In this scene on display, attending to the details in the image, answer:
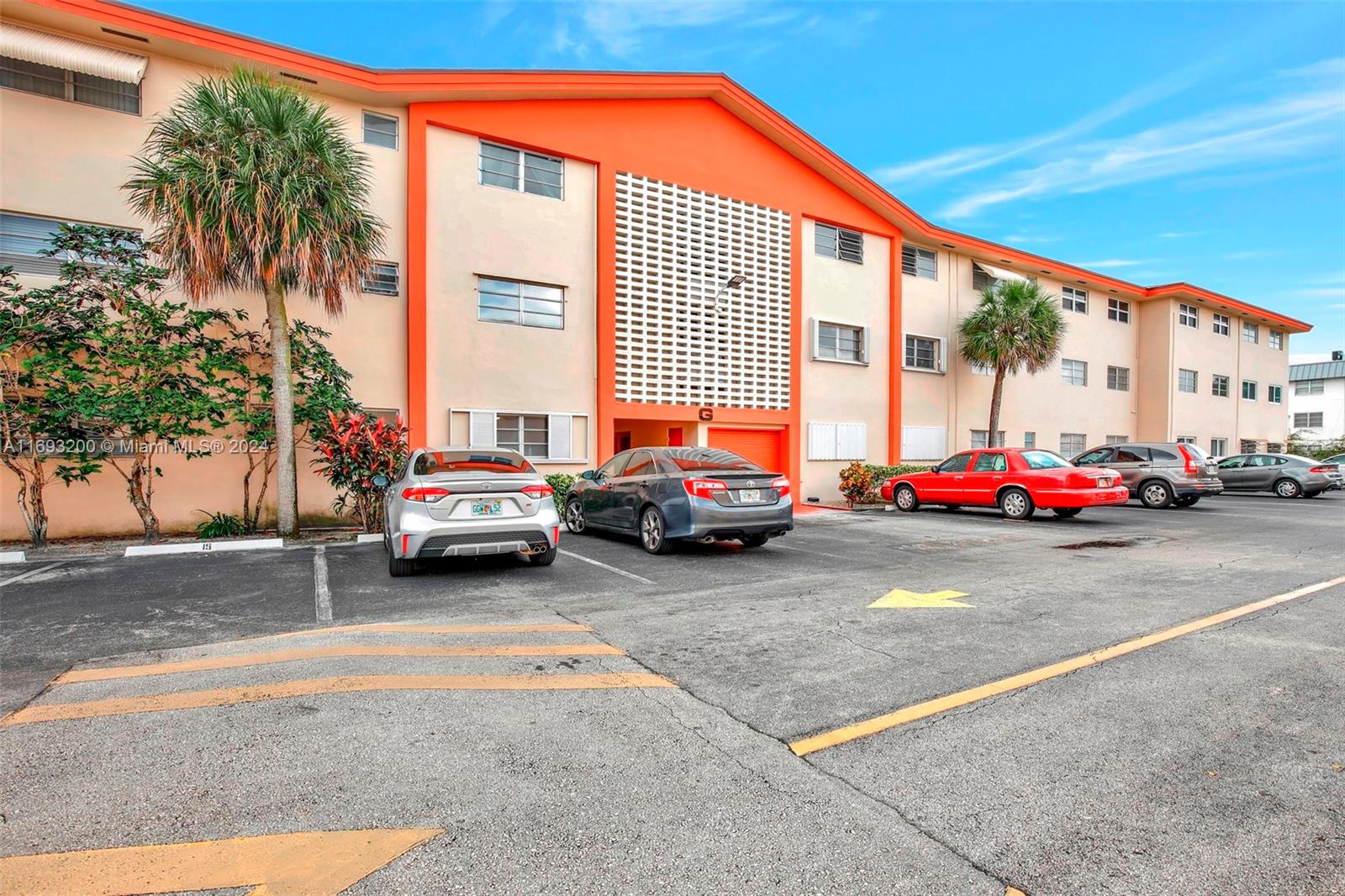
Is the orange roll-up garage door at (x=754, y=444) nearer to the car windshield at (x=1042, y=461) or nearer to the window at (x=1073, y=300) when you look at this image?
the car windshield at (x=1042, y=461)

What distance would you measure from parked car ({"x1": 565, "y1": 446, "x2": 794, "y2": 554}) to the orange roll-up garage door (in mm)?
7372

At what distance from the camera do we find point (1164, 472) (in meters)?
17.3

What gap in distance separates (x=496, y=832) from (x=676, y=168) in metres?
16.4

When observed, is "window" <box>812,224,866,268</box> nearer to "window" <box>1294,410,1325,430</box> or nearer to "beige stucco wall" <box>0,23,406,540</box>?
"beige stucco wall" <box>0,23,406,540</box>

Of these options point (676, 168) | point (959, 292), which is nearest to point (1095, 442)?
point (959, 292)

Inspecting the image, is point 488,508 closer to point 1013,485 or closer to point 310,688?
point 310,688

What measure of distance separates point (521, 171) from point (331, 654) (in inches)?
501

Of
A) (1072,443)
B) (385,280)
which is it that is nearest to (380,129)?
(385,280)

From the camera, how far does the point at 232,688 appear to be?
4.04 meters

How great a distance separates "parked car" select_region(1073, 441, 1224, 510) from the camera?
55.9ft

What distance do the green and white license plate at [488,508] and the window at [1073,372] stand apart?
2504cm

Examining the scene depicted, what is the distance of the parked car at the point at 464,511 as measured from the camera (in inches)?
278

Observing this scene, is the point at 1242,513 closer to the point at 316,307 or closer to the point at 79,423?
the point at 316,307

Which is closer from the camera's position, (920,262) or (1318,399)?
(920,262)
